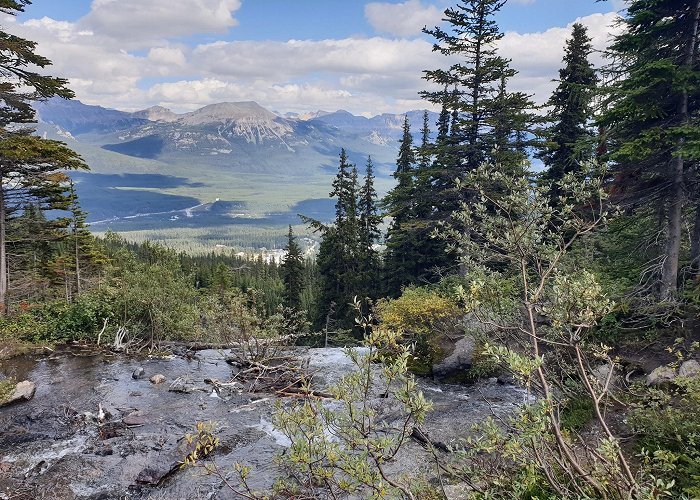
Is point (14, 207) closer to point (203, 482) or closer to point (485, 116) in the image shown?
point (203, 482)

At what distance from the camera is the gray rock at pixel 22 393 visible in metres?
11.9

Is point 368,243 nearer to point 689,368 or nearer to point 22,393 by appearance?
point 22,393

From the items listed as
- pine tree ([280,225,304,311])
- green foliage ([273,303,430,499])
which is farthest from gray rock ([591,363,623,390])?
pine tree ([280,225,304,311])

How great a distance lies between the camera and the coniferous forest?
4191mm

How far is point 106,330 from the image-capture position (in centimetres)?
1920

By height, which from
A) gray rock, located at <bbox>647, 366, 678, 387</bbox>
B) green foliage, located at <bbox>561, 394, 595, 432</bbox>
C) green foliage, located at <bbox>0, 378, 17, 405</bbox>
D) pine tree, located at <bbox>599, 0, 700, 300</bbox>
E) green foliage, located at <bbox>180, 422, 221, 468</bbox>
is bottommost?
green foliage, located at <bbox>0, 378, 17, 405</bbox>

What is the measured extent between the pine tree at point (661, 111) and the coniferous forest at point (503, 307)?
0.06 m

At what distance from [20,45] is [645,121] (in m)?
23.9

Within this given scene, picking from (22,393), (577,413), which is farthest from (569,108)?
(22,393)

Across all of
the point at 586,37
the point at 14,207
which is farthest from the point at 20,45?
the point at 586,37

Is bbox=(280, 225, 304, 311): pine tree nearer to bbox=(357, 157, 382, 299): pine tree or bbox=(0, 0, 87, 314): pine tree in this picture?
bbox=(357, 157, 382, 299): pine tree

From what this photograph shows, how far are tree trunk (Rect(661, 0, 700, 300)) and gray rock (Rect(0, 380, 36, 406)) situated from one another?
61.4ft

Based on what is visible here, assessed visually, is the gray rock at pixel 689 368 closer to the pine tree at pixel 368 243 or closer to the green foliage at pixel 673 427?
the green foliage at pixel 673 427

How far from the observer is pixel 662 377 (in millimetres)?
9312
